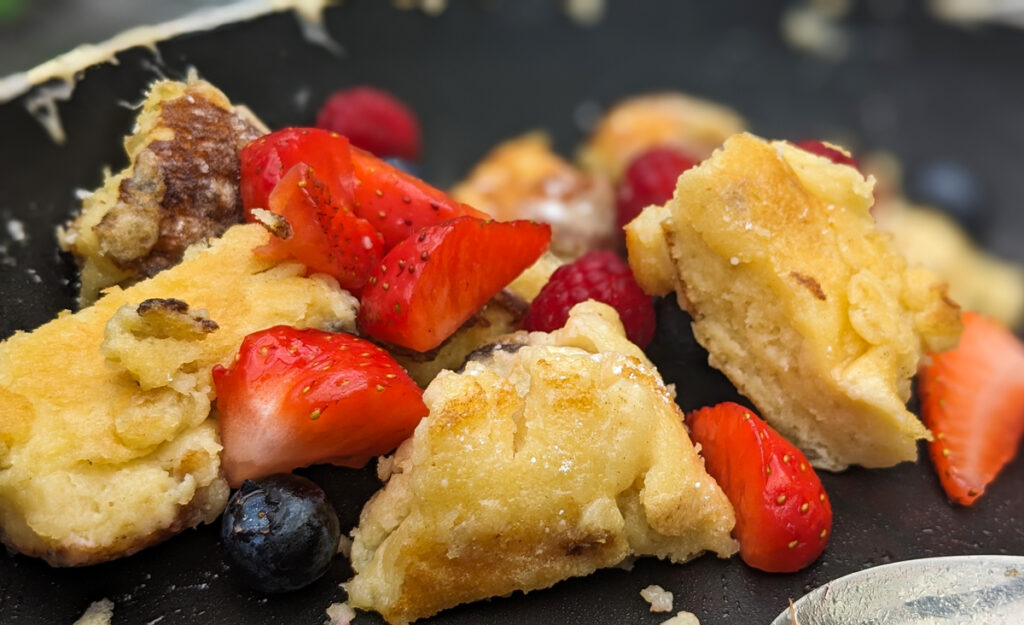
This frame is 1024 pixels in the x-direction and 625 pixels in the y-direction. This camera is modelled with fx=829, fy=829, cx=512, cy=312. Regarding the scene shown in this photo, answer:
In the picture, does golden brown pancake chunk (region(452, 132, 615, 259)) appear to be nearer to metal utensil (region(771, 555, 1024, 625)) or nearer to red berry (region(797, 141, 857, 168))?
red berry (region(797, 141, 857, 168))

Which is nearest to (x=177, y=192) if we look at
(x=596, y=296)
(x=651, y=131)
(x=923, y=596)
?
(x=596, y=296)

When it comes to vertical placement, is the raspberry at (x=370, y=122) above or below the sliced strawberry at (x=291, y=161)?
below

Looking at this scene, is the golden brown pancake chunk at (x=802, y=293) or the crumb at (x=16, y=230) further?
the crumb at (x=16, y=230)

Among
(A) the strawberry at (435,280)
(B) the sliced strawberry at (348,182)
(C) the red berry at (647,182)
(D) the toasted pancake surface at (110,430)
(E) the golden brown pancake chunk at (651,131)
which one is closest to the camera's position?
(D) the toasted pancake surface at (110,430)

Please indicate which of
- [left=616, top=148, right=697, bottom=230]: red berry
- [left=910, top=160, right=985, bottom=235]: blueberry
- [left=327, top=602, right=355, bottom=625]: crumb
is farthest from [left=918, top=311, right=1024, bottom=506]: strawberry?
[left=910, top=160, right=985, bottom=235]: blueberry

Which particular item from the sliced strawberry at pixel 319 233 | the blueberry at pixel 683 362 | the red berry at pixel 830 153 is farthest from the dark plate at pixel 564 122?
the red berry at pixel 830 153

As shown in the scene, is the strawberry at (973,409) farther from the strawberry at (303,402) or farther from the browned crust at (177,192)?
the browned crust at (177,192)

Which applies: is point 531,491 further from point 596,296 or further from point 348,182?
point 348,182

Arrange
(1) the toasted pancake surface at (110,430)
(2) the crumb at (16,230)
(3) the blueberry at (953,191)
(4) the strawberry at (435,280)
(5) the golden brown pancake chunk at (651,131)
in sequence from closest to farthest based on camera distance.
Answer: (1) the toasted pancake surface at (110,430), (4) the strawberry at (435,280), (2) the crumb at (16,230), (5) the golden brown pancake chunk at (651,131), (3) the blueberry at (953,191)
